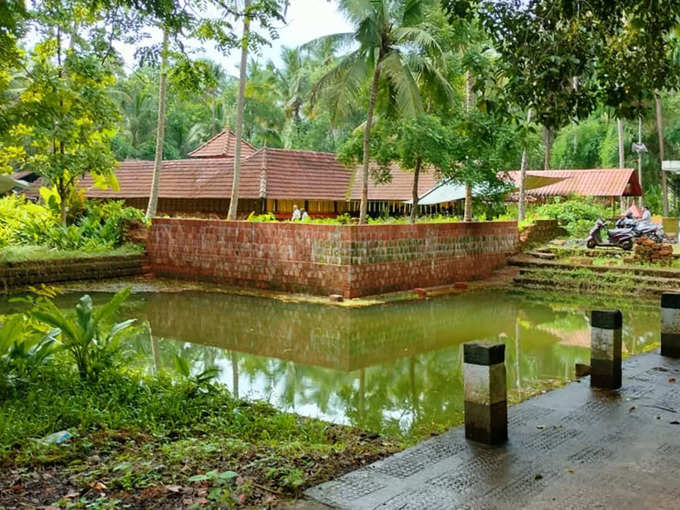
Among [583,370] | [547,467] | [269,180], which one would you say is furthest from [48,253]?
[547,467]

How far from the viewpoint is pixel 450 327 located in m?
10.8

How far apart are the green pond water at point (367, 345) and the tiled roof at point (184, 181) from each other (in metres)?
9.94

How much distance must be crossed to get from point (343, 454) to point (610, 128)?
34483mm

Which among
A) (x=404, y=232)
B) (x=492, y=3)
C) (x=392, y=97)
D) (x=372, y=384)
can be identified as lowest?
(x=372, y=384)

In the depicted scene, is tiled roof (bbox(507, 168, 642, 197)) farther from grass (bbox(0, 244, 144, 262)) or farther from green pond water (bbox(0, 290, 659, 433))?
grass (bbox(0, 244, 144, 262))

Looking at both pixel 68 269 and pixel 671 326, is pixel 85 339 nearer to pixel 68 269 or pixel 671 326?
pixel 671 326

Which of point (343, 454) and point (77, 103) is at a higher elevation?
point (77, 103)

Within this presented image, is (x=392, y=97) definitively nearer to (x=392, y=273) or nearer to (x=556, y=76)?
(x=392, y=273)

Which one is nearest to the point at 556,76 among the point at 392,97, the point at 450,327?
the point at 450,327

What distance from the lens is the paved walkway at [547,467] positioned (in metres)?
3.56

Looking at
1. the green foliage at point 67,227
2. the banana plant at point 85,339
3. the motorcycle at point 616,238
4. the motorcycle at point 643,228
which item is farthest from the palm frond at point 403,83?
the banana plant at point 85,339

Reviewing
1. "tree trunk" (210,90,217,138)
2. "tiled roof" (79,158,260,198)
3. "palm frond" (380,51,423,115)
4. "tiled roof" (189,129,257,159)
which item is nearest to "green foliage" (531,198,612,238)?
"palm frond" (380,51,423,115)

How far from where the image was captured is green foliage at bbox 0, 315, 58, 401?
17.0 ft

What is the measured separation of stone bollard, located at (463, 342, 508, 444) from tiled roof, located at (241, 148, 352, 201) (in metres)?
18.2
